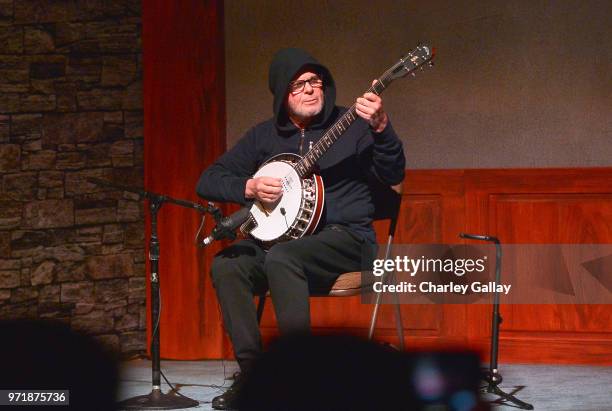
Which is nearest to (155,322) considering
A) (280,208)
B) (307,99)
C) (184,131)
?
(280,208)

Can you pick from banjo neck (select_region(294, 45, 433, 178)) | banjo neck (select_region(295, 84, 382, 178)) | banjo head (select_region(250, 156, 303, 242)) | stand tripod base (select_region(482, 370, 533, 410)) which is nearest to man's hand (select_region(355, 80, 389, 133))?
banjo neck (select_region(294, 45, 433, 178))

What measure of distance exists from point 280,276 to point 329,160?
21.7 inches

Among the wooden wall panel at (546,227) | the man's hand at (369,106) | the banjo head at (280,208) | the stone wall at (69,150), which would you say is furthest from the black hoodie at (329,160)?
the stone wall at (69,150)

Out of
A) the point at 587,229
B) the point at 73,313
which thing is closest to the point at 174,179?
the point at 73,313

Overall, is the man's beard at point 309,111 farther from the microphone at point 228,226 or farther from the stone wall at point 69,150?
the stone wall at point 69,150

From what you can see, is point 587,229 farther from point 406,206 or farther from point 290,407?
point 290,407

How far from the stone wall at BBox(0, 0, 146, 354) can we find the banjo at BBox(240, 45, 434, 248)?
166cm

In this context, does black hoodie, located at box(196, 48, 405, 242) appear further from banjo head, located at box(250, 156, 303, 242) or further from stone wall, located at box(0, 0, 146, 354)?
stone wall, located at box(0, 0, 146, 354)

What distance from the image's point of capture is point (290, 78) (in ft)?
11.7

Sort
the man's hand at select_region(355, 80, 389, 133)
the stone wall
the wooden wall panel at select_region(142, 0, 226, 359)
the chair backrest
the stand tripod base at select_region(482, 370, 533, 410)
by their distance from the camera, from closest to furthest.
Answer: the man's hand at select_region(355, 80, 389, 133) < the stand tripod base at select_region(482, 370, 533, 410) < the chair backrest < the wooden wall panel at select_region(142, 0, 226, 359) < the stone wall

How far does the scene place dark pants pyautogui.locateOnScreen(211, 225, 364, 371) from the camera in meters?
3.26

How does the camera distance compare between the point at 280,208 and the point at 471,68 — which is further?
the point at 471,68

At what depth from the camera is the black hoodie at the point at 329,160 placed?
3539 millimetres

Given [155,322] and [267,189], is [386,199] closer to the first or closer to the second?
[267,189]
